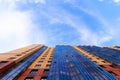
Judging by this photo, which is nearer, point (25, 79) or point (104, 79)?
point (104, 79)

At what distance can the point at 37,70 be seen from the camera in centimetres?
4988

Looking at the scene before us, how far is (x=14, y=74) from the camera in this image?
42.7 m

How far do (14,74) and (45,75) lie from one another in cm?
800

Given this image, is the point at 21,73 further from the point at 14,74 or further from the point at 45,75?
the point at 45,75

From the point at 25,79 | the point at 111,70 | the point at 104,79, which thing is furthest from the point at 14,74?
the point at 111,70

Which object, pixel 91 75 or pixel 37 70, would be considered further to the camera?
pixel 37 70

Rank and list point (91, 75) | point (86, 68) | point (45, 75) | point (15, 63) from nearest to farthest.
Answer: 1. point (91, 75)
2. point (45, 75)
3. point (86, 68)
4. point (15, 63)

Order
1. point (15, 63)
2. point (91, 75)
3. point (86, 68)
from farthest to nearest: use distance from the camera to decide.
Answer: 1. point (15, 63)
2. point (86, 68)
3. point (91, 75)

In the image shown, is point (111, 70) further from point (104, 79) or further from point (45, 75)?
point (45, 75)

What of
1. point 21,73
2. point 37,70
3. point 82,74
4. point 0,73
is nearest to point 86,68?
point 82,74

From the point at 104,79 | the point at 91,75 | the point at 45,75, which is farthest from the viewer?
the point at 45,75

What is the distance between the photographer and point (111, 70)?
49.2 metres

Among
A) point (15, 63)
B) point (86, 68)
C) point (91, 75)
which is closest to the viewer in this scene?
point (91, 75)

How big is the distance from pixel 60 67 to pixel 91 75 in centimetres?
1058
